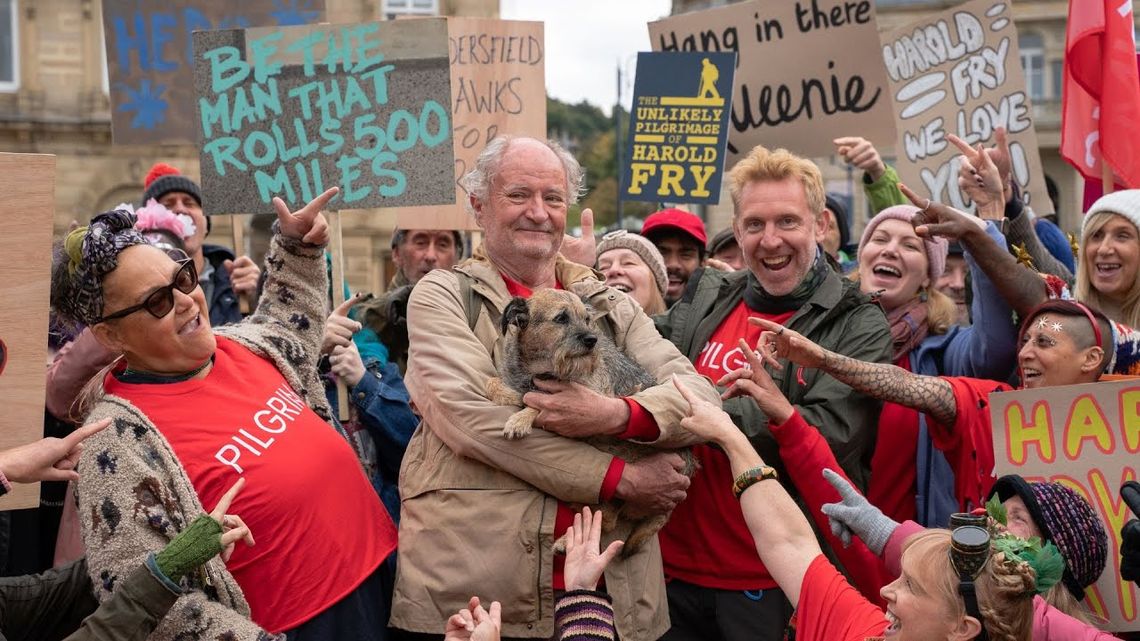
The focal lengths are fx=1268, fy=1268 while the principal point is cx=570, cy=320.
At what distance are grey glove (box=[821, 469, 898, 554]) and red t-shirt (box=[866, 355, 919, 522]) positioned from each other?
1083mm

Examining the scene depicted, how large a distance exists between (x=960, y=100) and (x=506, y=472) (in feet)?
15.8

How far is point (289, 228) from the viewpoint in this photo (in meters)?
4.79

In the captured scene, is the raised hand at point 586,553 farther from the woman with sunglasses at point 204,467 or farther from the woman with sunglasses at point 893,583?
the woman with sunglasses at point 204,467

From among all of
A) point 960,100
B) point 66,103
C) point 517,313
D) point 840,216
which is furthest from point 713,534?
point 66,103

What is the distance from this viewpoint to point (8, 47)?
2778 centimetres

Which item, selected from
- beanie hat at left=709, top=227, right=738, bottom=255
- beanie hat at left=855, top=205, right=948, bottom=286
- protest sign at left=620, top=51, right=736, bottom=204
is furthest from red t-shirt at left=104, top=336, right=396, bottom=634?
protest sign at left=620, top=51, right=736, bottom=204

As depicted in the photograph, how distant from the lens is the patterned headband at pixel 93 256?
4.09 meters

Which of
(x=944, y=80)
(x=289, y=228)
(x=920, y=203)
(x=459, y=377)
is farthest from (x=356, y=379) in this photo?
(x=944, y=80)

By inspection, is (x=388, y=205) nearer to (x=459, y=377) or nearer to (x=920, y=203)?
(x=459, y=377)

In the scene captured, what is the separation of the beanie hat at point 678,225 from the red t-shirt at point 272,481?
3251mm

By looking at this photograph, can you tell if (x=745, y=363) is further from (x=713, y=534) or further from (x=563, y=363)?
(x=563, y=363)

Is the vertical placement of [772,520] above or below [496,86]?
below

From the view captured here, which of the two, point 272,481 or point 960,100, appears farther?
point 960,100

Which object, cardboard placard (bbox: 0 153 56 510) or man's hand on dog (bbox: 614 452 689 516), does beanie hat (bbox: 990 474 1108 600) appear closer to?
man's hand on dog (bbox: 614 452 689 516)
